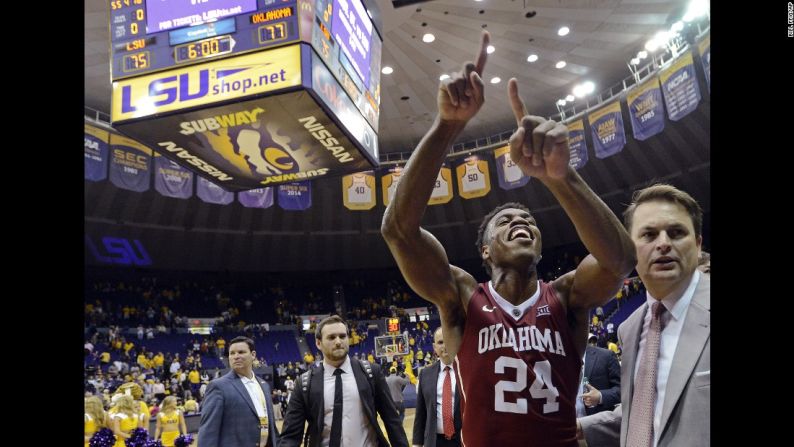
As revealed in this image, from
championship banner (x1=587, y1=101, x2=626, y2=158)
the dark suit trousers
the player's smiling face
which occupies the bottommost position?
the dark suit trousers

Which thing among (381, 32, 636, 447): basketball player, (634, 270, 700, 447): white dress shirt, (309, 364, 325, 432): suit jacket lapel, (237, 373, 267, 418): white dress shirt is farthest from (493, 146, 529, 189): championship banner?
(634, 270, 700, 447): white dress shirt

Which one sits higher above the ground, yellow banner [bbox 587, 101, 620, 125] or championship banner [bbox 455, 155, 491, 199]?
yellow banner [bbox 587, 101, 620, 125]

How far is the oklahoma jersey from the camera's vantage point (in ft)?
6.68

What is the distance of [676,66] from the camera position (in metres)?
13.8

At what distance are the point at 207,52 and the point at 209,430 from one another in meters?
3.30

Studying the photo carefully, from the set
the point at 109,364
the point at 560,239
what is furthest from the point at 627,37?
the point at 109,364

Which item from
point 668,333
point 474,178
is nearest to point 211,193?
point 474,178

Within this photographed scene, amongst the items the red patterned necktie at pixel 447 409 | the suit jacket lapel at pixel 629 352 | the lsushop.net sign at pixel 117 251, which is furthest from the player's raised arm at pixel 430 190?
the lsushop.net sign at pixel 117 251

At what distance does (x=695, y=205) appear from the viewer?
1926 millimetres

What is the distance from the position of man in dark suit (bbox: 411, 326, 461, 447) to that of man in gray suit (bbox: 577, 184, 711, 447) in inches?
106

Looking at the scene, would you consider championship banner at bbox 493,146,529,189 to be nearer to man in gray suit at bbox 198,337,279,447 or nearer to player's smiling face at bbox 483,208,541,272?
man in gray suit at bbox 198,337,279,447

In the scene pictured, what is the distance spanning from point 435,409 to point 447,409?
0.58 ft

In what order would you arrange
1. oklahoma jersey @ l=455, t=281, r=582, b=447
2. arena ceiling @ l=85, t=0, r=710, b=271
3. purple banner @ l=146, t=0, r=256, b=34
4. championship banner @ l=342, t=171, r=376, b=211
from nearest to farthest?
oklahoma jersey @ l=455, t=281, r=582, b=447 → purple banner @ l=146, t=0, r=256, b=34 → arena ceiling @ l=85, t=0, r=710, b=271 → championship banner @ l=342, t=171, r=376, b=211
